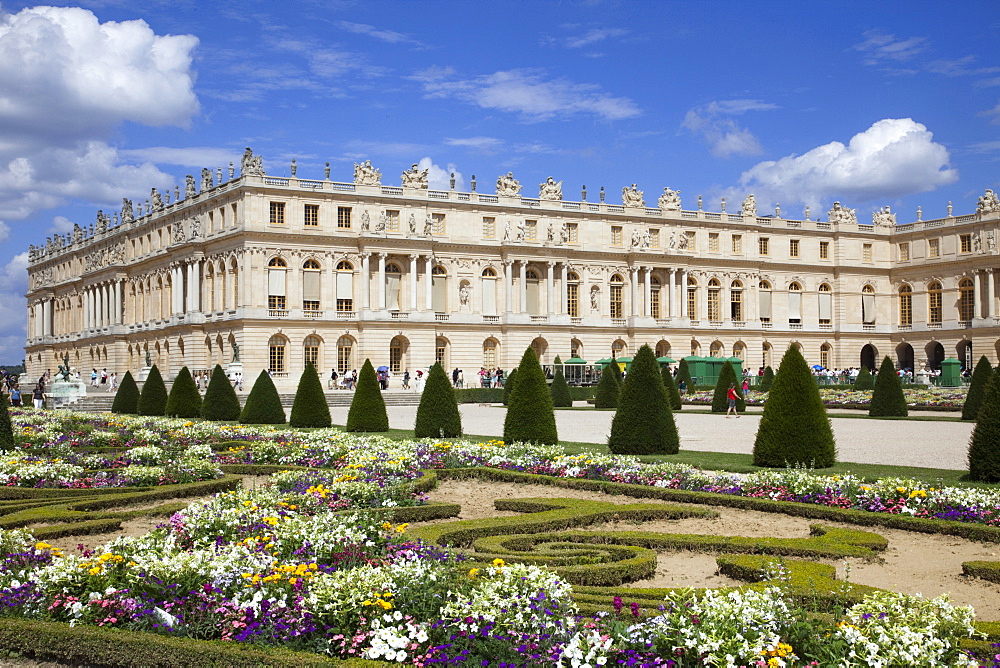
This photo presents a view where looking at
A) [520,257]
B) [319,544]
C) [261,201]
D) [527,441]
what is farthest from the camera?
[520,257]

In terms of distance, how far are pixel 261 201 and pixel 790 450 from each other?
43968 millimetres

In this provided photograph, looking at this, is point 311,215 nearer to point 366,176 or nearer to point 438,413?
point 366,176

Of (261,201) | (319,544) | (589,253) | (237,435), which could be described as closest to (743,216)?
(589,253)

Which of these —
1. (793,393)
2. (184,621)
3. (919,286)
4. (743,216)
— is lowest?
(184,621)

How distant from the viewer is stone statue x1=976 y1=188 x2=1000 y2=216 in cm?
6294

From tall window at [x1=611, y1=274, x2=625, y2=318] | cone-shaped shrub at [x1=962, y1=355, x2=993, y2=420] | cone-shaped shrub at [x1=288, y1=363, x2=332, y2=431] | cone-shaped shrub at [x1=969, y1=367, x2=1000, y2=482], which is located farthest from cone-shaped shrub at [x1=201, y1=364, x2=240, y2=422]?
tall window at [x1=611, y1=274, x2=625, y2=318]

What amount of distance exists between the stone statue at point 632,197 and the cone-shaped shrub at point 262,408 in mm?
41917

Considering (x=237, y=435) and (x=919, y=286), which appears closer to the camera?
(x=237, y=435)

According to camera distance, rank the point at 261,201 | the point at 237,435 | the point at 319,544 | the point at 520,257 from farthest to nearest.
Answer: the point at 520,257
the point at 261,201
the point at 237,435
the point at 319,544

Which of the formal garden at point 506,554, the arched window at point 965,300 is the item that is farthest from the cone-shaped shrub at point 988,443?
the arched window at point 965,300

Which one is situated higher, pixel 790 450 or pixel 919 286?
pixel 919 286

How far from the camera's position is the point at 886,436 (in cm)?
2108

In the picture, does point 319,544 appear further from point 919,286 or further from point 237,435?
point 919,286

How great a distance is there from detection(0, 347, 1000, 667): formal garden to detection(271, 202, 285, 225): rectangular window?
1518 inches
